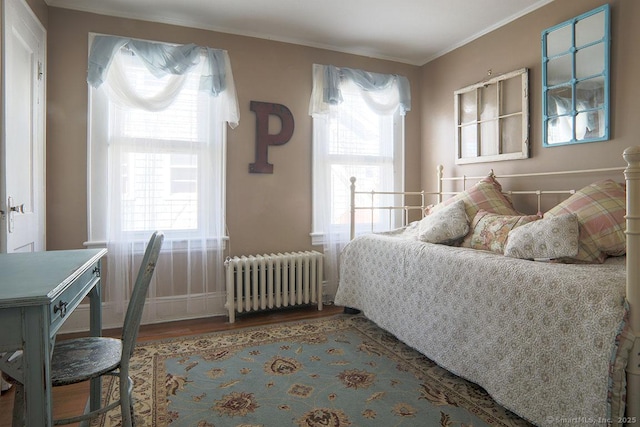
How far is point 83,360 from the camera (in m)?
1.39

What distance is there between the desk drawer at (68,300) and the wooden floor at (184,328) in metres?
0.84

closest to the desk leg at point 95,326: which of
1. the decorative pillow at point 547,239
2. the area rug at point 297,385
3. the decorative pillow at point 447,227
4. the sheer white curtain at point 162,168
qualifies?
the area rug at point 297,385

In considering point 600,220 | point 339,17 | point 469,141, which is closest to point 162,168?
point 339,17

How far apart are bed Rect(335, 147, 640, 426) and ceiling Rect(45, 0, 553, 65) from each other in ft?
4.37

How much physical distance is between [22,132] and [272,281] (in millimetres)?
2009

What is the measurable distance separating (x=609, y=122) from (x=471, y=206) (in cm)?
96

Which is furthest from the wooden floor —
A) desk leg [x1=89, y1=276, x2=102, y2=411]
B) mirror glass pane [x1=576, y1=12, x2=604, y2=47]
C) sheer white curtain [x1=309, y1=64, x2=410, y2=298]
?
mirror glass pane [x1=576, y1=12, x2=604, y2=47]

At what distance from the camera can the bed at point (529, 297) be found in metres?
1.36

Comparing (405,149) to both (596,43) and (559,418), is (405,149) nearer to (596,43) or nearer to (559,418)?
(596,43)

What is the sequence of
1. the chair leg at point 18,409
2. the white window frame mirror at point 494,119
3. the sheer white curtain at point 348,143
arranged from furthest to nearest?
the sheer white curtain at point 348,143
the white window frame mirror at point 494,119
the chair leg at point 18,409

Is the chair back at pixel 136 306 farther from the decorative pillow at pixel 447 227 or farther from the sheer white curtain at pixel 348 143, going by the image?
the sheer white curtain at pixel 348 143

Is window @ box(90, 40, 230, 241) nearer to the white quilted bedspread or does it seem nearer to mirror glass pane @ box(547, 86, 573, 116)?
the white quilted bedspread

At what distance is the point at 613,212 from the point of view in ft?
6.43

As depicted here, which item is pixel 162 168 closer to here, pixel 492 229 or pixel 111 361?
pixel 111 361
